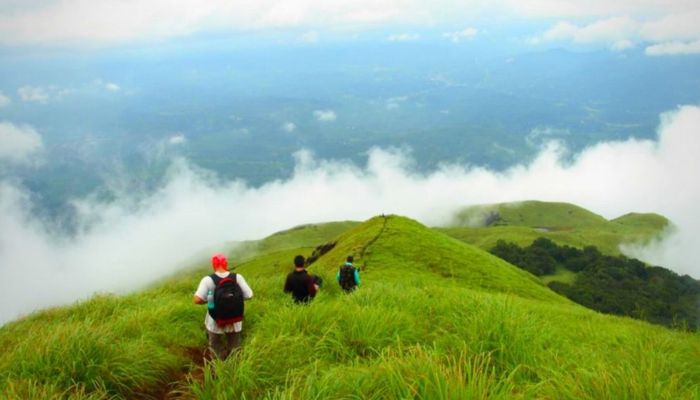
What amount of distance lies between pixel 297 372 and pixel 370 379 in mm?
1964

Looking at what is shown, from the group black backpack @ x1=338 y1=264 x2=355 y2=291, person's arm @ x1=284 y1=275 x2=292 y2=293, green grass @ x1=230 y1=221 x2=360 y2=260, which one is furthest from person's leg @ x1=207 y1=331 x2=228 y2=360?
green grass @ x1=230 y1=221 x2=360 y2=260

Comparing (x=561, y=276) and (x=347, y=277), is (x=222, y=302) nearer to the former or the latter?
(x=347, y=277)

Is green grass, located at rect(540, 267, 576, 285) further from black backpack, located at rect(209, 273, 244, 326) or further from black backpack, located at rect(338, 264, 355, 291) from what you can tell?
black backpack, located at rect(209, 273, 244, 326)

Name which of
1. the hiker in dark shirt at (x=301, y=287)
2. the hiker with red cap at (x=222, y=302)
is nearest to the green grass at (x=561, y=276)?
the hiker in dark shirt at (x=301, y=287)

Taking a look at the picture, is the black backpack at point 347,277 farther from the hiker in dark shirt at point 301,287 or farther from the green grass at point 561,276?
the green grass at point 561,276

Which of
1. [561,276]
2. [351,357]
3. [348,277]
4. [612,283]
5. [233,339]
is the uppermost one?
[348,277]

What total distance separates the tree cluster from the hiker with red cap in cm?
9624

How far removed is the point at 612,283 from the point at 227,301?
124434 mm

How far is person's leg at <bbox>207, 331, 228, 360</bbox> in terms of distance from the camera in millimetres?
10938

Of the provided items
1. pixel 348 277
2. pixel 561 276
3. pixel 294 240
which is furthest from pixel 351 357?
pixel 294 240

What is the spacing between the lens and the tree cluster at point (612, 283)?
9650cm

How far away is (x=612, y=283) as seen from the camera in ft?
372

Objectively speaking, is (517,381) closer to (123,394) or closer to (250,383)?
(250,383)

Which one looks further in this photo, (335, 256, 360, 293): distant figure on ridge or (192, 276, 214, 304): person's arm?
(335, 256, 360, 293): distant figure on ridge
